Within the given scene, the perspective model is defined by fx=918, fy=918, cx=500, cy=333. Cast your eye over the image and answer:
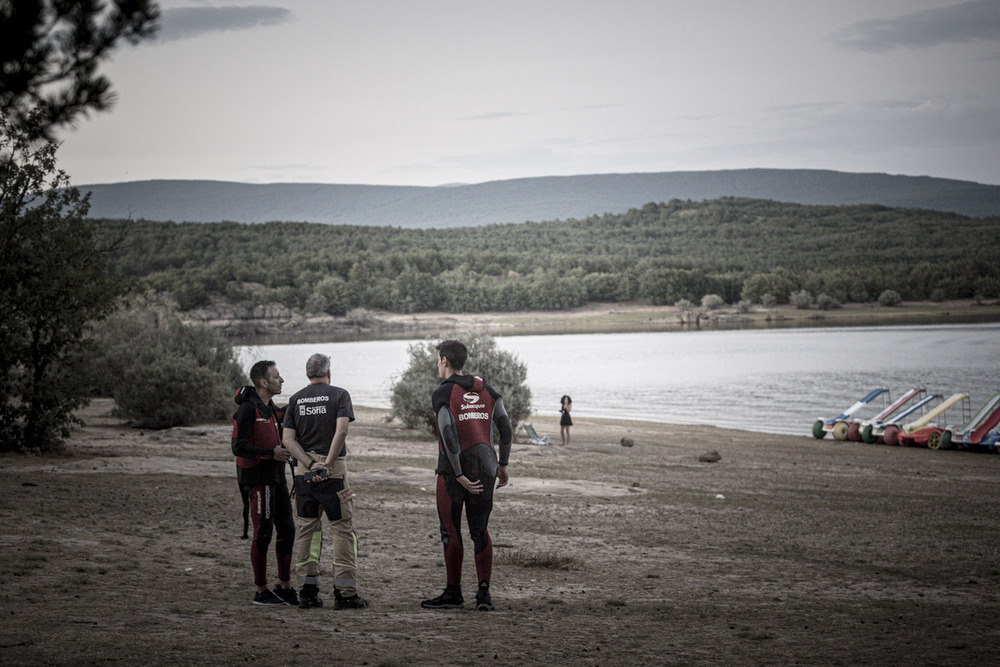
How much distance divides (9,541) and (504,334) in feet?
311

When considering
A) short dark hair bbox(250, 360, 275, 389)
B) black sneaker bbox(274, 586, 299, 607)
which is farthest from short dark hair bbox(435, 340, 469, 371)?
black sneaker bbox(274, 586, 299, 607)

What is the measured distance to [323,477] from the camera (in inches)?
255

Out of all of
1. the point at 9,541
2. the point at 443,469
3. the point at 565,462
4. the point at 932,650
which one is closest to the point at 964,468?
the point at 565,462

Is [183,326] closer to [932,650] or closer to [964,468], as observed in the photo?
[964,468]

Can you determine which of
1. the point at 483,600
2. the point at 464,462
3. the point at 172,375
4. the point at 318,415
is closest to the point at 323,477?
the point at 318,415

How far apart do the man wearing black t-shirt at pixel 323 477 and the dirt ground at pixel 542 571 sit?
0.72 ft

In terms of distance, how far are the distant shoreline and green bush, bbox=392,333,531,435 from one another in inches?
2900

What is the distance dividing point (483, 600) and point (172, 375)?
15.8m

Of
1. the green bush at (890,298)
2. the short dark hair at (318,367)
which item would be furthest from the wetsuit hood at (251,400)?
the green bush at (890,298)

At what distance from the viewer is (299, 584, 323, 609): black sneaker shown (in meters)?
6.61

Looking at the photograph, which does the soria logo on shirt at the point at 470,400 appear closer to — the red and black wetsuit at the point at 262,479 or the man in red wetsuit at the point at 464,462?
the man in red wetsuit at the point at 464,462

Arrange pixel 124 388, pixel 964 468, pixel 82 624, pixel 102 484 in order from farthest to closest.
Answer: pixel 124 388, pixel 964 468, pixel 102 484, pixel 82 624

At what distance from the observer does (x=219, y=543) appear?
29.2ft

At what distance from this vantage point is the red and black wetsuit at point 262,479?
21.9ft
